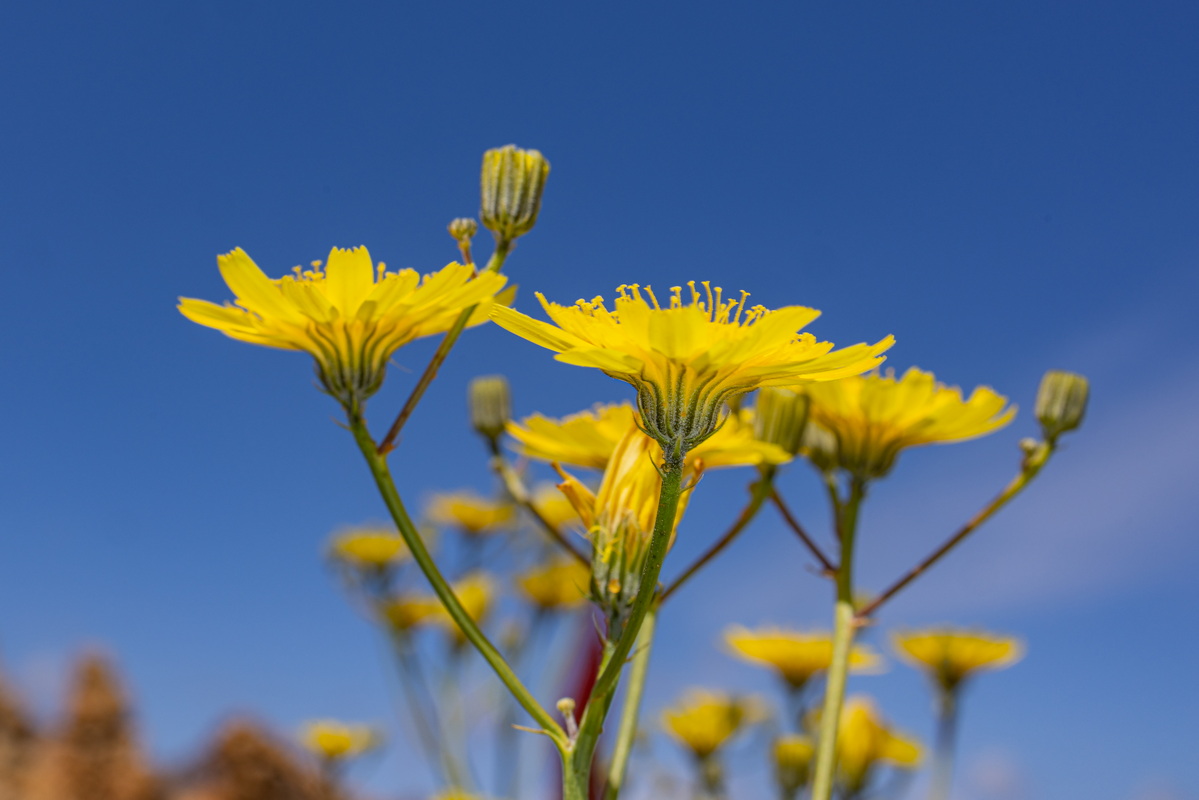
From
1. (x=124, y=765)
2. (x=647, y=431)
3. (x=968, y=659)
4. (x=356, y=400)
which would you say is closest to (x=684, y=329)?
(x=647, y=431)

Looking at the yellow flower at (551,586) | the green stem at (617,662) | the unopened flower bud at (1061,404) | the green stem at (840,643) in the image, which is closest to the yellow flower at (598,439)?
the green stem at (840,643)

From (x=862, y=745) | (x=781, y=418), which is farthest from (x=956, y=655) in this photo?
(x=781, y=418)

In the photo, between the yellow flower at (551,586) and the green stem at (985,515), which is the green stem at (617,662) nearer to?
the green stem at (985,515)

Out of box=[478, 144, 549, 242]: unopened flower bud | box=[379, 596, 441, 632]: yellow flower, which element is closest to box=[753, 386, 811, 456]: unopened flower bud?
box=[478, 144, 549, 242]: unopened flower bud

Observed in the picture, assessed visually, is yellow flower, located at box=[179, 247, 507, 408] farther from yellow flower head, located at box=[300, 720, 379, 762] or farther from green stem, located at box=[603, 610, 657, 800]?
yellow flower head, located at box=[300, 720, 379, 762]

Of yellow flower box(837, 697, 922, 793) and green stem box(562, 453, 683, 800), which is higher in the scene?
yellow flower box(837, 697, 922, 793)

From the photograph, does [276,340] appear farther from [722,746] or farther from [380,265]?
[722,746]
